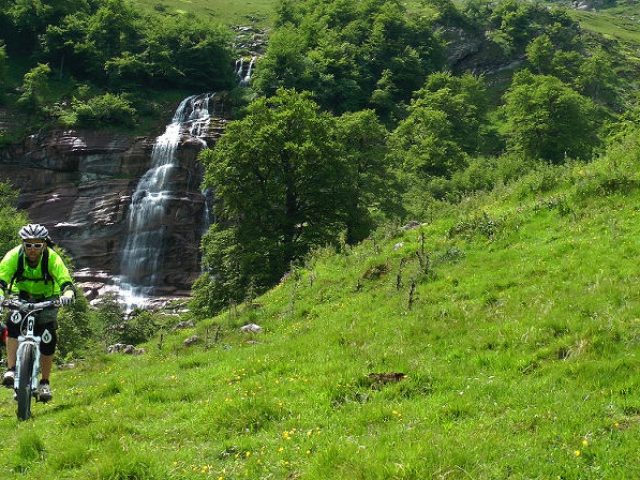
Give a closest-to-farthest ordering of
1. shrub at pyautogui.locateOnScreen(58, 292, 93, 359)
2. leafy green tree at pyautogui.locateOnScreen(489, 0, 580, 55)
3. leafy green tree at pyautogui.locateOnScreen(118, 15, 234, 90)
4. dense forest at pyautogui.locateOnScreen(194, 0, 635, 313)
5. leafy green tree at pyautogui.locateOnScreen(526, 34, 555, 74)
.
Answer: shrub at pyautogui.locateOnScreen(58, 292, 93, 359) → dense forest at pyautogui.locateOnScreen(194, 0, 635, 313) → leafy green tree at pyautogui.locateOnScreen(118, 15, 234, 90) → leafy green tree at pyautogui.locateOnScreen(526, 34, 555, 74) → leafy green tree at pyautogui.locateOnScreen(489, 0, 580, 55)

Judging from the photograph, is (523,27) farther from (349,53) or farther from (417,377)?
(417,377)

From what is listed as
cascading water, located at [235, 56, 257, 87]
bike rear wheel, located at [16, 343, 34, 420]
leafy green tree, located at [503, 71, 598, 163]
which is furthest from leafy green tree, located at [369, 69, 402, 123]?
bike rear wheel, located at [16, 343, 34, 420]

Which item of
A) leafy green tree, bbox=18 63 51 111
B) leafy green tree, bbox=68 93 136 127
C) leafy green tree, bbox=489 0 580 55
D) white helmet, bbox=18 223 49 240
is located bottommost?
white helmet, bbox=18 223 49 240

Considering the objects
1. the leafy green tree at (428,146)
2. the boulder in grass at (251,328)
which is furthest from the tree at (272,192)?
the leafy green tree at (428,146)

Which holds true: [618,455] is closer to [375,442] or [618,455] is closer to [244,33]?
[375,442]

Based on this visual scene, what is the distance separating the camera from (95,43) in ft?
264

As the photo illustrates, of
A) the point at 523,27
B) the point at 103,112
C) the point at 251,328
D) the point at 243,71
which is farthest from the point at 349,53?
the point at 251,328

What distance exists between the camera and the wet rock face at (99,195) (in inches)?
2160

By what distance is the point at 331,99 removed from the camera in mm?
86500

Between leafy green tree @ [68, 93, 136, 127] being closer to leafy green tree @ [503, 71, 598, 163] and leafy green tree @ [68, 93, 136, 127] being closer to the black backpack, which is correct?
leafy green tree @ [503, 71, 598, 163]

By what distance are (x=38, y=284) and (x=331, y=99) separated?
7997cm

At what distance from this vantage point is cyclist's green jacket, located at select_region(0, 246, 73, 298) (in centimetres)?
960

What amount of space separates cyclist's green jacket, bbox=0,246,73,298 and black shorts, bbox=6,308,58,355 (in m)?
0.37

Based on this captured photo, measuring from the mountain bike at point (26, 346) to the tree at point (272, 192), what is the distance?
20.2m
